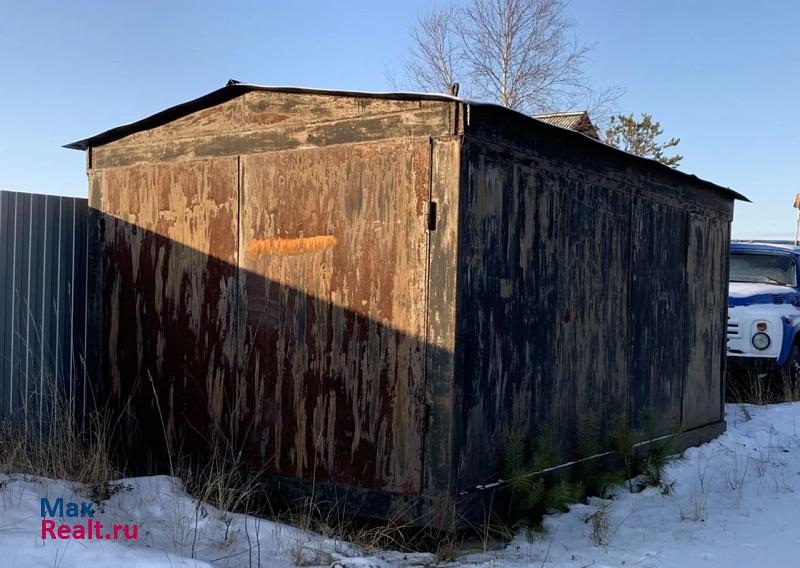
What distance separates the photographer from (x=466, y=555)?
14.2ft

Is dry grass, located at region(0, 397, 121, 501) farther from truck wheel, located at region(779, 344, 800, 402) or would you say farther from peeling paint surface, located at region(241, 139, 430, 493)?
truck wheel, located at region(779, 344, 800, 402)

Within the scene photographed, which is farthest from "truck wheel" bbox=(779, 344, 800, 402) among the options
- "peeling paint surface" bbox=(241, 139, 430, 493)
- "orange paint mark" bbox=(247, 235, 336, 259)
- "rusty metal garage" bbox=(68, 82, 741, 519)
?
"orange paint mark" bbox=(247, 235, 336, 259)

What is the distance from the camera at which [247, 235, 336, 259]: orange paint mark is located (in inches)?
193

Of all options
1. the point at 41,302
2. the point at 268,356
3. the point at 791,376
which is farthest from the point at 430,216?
the point at 791,376

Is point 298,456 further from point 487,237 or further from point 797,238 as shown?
point 797,238

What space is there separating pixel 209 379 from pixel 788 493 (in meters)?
4.23

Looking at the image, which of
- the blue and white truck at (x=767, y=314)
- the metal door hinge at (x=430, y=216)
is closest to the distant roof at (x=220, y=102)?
the metal door hinge at (x=430, y=216)

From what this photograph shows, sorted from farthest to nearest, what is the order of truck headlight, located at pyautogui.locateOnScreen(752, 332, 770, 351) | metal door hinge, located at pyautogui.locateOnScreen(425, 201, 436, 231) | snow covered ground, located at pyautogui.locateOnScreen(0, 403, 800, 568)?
truck headlight, located at pyautogui.locateOnScreen(752, 332, 770, 351) < metal door hinge, located at pyautogui.locateOnScreen(425, 201, 436, 231) < snow covered ground, located at pyautogui.locateOnScreen(0, 403, 800, 568)

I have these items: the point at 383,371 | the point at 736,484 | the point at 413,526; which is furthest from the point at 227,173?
the point at 736,484

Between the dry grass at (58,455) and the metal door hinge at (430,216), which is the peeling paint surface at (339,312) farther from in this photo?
the dry grass at (58,455)

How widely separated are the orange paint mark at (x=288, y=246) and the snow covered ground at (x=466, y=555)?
4.98ft

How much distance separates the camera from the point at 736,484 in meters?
6.11

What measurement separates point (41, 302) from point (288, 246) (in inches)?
86.4

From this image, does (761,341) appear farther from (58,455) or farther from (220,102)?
(58,455)
